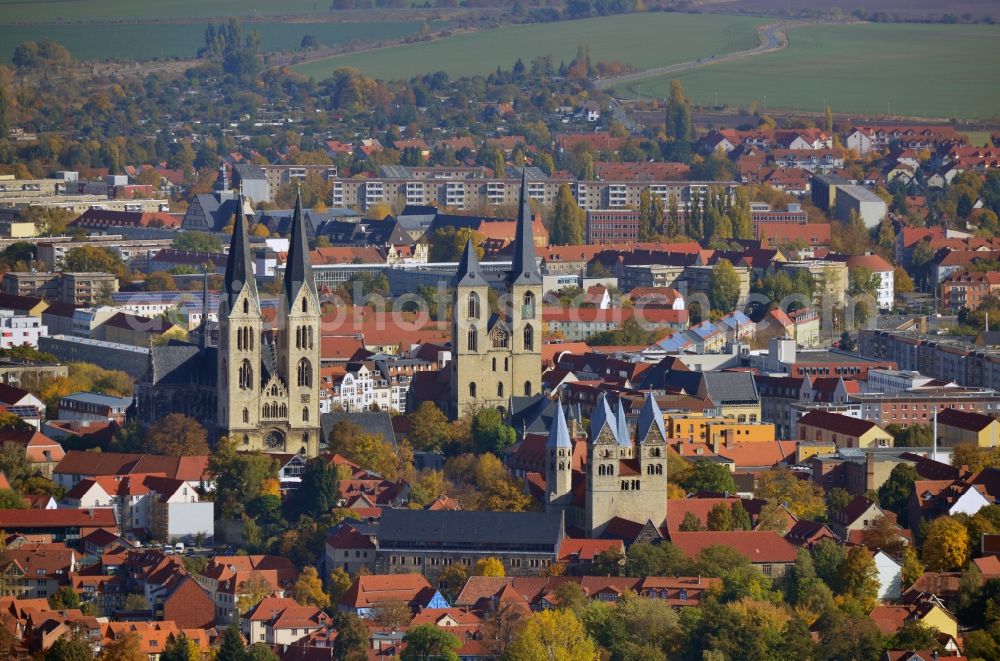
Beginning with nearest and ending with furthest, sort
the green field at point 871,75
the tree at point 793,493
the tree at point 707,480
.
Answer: the tree at point 793,493 < the tree at point 707,480 < the green field at point 871,75

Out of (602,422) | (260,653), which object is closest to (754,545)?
(602,422)

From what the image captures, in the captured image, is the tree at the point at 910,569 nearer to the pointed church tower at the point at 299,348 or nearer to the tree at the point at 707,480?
the tree at the point at 707,480

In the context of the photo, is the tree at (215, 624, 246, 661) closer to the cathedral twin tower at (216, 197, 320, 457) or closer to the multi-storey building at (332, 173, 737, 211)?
the cathedral twin tower at (216, 197, 320, 457)

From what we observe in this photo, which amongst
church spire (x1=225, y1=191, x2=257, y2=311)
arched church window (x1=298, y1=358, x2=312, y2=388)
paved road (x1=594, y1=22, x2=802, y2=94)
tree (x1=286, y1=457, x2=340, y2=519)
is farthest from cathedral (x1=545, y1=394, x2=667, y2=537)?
paved road (x1=594, y1=22, x2=802, y2=94)

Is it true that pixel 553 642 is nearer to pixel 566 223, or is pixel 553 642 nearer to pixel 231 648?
pixel 231 648

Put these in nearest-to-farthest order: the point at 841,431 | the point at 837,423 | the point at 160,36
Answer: the point at 841,431 < the point at 837,423 < the point at 160,36

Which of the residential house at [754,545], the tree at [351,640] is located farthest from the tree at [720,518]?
the tree at [351,640]

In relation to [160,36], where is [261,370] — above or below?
above
